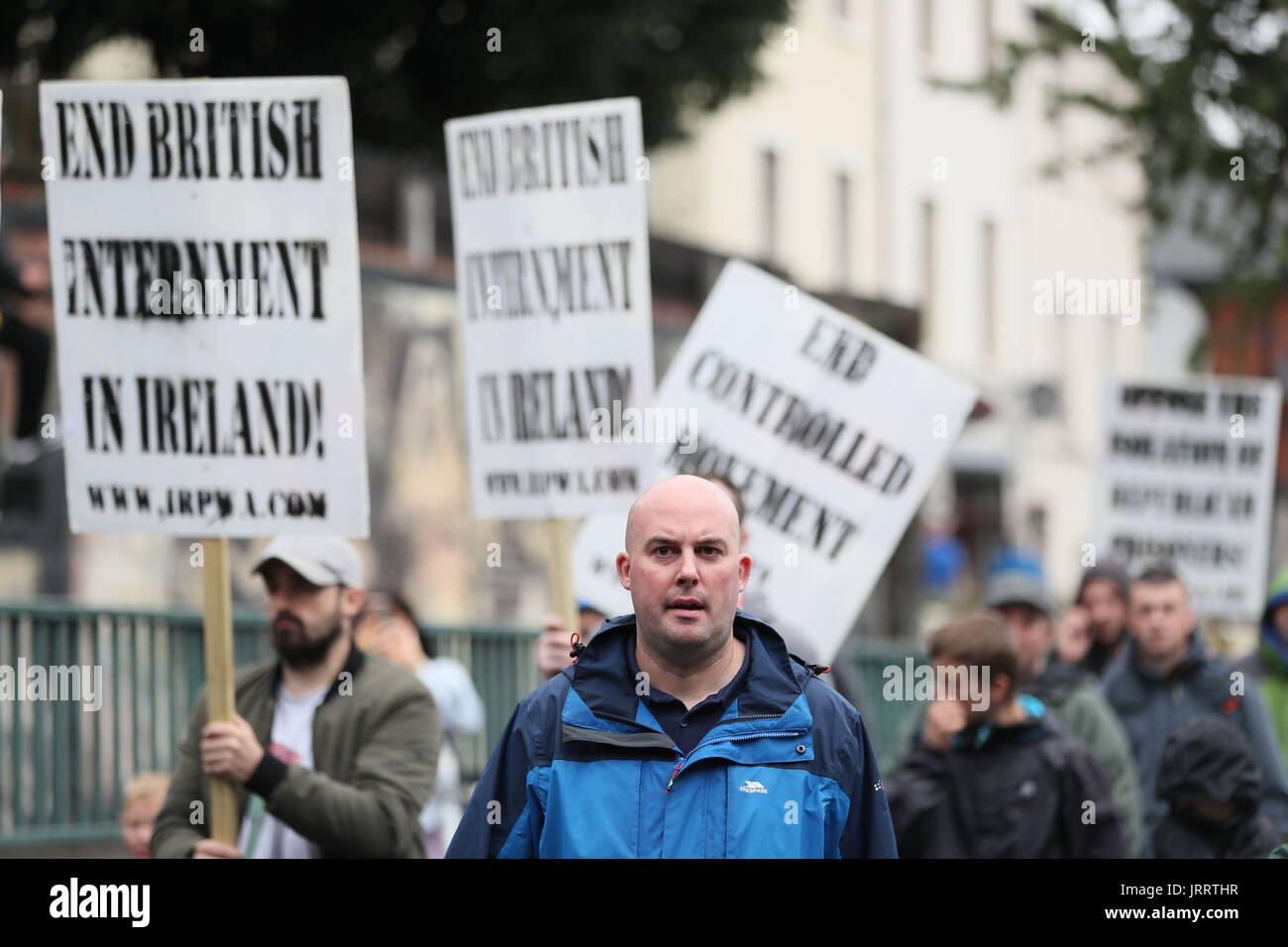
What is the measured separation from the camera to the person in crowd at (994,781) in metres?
7.05

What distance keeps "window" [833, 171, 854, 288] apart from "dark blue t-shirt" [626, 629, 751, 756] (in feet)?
112

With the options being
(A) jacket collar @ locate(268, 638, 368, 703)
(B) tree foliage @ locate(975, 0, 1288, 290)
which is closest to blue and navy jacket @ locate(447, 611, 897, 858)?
(A) jacket collar @ locate(268, 638, 368, 703)

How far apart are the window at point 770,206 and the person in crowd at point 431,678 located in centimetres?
2674

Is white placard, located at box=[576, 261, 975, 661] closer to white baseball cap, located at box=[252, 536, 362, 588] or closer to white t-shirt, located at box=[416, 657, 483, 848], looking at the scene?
white t-shirt, located at box=[416, 657, 483, 848]

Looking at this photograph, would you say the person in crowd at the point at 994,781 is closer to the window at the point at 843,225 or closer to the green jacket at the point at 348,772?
the green jacket at the point at 348,772

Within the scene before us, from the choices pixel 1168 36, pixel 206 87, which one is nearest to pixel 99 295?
pixel 206 87

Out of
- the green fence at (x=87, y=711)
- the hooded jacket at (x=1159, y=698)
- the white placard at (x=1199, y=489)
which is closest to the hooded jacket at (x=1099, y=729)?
the hooded jacket at (x=1159, y=698)

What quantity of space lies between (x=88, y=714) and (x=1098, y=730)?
14.9 ft

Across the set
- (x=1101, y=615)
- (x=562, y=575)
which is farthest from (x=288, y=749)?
(x=1101, y=615)

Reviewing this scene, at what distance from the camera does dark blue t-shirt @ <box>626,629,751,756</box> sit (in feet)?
14.8

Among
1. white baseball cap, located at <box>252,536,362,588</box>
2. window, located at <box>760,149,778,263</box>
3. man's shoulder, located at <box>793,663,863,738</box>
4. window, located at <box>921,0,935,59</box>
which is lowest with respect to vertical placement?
man's shoulder, located at <box>793,663,863,738</box>

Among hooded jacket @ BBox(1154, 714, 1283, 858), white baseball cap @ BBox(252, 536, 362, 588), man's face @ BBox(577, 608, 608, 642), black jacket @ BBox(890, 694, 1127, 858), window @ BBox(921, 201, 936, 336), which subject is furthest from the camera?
window @ BBox(921, 201, 936, 336)

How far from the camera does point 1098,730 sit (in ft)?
28.0

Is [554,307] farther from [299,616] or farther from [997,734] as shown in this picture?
[997,734]
